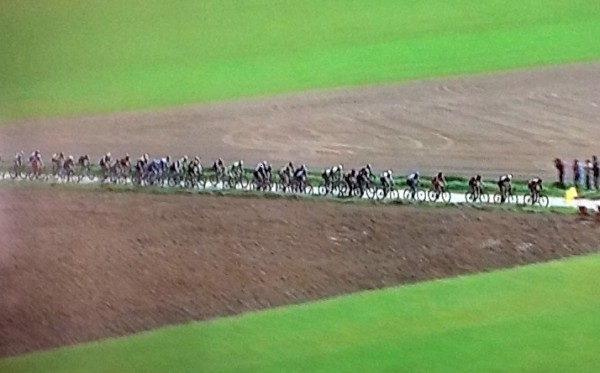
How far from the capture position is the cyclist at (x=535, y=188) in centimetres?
139

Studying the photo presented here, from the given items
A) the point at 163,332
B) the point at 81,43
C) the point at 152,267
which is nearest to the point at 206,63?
the point at 81,43

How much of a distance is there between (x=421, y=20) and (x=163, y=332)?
678mm

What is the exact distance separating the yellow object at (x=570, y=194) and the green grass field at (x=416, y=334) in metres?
0.10

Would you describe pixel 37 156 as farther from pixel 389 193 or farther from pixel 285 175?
pixel 389 193

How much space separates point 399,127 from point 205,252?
39 centimetres

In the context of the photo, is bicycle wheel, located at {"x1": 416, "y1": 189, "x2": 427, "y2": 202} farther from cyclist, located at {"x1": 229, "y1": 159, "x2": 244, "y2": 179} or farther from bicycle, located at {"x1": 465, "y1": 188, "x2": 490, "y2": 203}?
cyclist, located at {"x1": 229, "y1": 159, "x2": 244, "y2": 179}

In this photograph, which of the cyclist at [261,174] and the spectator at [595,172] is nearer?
the spectator at [595,172]

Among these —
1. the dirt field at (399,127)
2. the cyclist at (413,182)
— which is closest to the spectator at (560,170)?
the dirt field at (399,127)

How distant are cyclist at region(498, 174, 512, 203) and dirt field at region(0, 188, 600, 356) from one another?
0.04 m

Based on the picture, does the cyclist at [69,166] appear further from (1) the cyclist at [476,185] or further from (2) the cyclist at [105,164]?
(1) the cyclist at [476,185]

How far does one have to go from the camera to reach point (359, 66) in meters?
1.46

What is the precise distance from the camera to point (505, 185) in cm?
140

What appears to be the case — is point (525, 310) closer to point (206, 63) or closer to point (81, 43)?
point (206, 63)

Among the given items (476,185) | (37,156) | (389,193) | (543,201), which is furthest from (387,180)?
(37,156)
